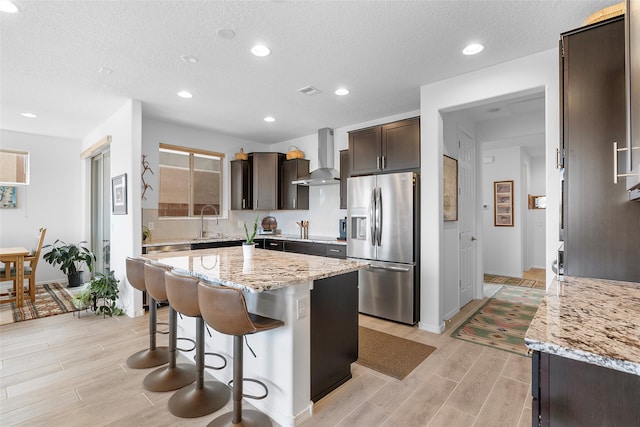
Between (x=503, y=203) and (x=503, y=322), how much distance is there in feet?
12.6

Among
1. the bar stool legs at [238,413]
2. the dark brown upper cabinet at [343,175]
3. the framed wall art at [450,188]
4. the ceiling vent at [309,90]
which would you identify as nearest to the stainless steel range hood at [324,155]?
the dark brown upper cabinet at [343,175]

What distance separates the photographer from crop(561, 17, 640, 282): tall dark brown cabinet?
1593 mm

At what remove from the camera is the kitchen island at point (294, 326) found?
1922mm

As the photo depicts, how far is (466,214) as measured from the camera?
4.52 m

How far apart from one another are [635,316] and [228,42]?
9.73ft

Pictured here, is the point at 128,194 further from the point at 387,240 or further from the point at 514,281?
the point at 514,281

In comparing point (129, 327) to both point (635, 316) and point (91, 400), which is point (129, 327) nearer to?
point (91, 400)

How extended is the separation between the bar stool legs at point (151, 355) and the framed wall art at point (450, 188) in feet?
10.4

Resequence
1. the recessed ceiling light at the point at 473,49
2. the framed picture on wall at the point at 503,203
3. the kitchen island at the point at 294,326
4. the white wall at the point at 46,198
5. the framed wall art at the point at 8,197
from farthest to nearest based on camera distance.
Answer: the framed picture on wall at the point at 503,203 < the white wall at the point at 46,198 < the framed wall art at the point at 8,197 < the recessed ceiling light at the point at 473,49 < the kitchen island at the point at 294,326

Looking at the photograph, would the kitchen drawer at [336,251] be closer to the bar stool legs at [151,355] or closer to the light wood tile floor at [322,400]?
the light wood tile floor at [322,400]

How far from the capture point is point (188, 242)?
4539mm

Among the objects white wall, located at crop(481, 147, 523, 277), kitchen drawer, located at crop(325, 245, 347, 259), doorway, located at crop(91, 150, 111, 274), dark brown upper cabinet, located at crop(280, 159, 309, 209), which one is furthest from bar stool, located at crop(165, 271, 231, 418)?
white wall, located at crop(481, 147, 523, 277)

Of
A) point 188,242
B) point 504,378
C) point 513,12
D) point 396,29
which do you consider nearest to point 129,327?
point 188,242

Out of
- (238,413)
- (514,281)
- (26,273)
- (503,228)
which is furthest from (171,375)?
(503,228)
